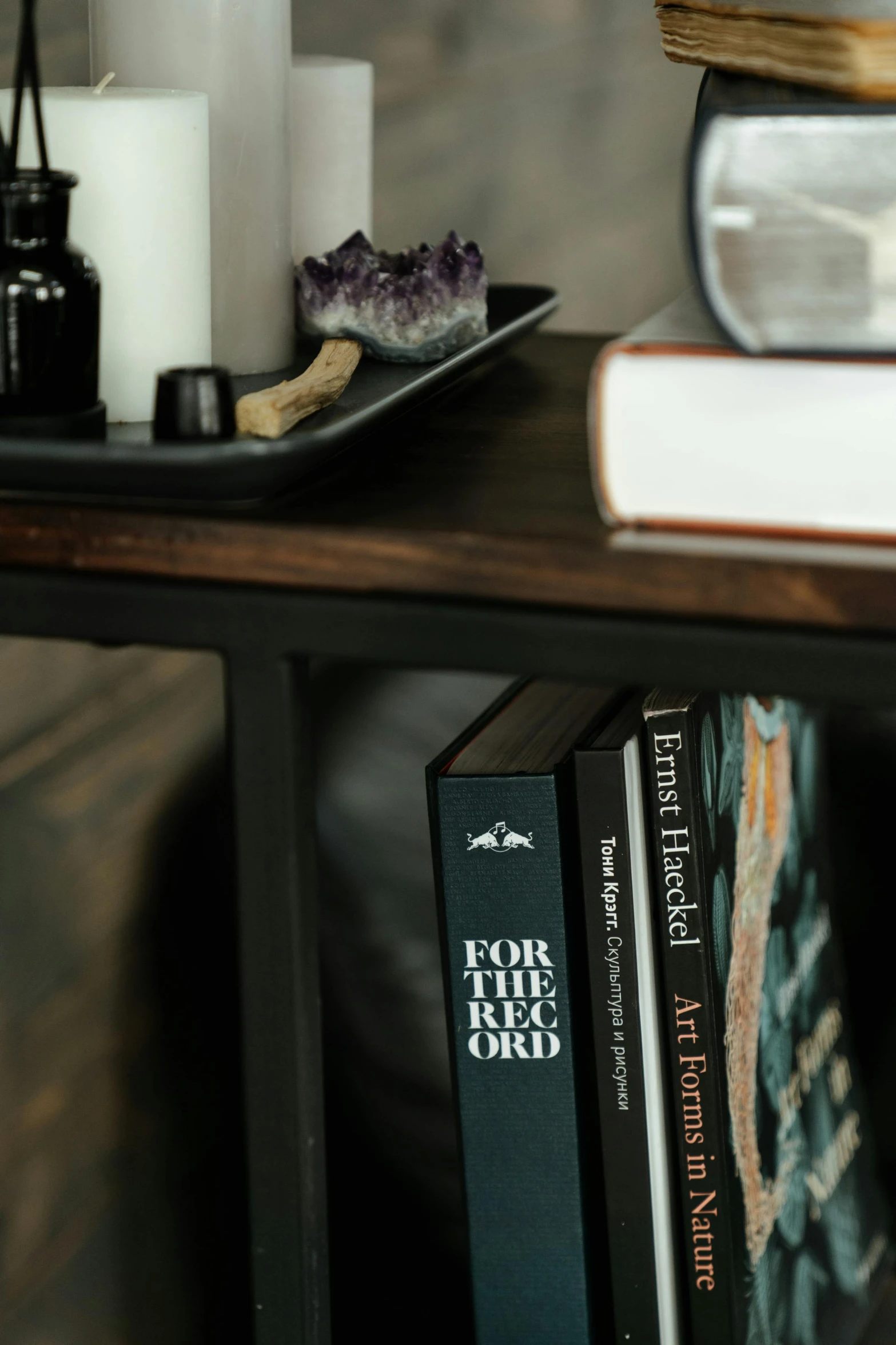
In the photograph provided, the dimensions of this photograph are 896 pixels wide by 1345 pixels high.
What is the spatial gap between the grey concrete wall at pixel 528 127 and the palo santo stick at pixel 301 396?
0.97 feet

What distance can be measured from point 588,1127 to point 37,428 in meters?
0.38

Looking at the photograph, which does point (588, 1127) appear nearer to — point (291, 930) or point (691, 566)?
point (291, 930)

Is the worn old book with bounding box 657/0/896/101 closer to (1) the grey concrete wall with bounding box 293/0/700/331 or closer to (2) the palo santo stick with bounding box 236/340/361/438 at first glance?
(2) the palo santo stick with bounding box 236/340/361/438

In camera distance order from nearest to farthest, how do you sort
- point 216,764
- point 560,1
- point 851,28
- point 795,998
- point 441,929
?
1. point 851,28
2. point 441,929
3. point 795,998
4. point 216,764
5. point 560,1

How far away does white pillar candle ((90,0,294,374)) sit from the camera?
65cm

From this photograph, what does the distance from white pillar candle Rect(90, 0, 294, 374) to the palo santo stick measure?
55 millimetres

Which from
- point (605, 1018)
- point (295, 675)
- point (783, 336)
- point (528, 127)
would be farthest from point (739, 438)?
point (528, 127)

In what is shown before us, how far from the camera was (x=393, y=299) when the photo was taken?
690 mm

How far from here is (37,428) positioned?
0.51 meters

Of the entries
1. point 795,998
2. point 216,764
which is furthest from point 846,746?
point 216,764

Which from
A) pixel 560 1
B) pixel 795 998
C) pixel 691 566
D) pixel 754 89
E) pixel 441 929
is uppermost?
pixel 560 1

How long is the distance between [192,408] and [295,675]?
10 centimetres

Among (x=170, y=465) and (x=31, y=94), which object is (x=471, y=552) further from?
(x=31, y=94)

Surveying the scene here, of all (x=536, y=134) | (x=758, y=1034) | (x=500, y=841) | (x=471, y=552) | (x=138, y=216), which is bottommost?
(x=758, y=1034)
